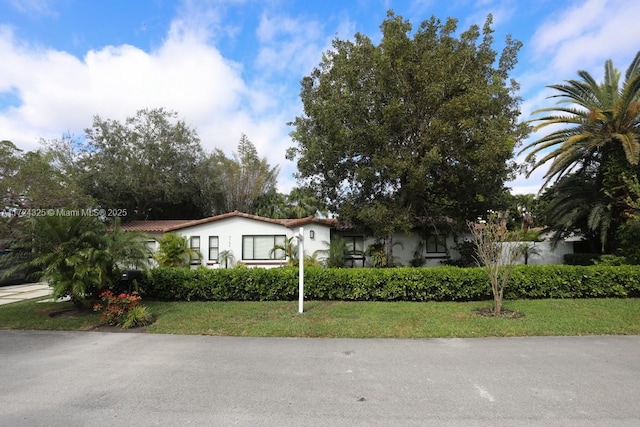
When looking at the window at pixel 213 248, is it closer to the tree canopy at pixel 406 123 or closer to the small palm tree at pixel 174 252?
the small palm tree at pixel 174 252

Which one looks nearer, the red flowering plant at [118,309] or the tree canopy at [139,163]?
the red flowering plant at [118,309]

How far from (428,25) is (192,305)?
39.6ft

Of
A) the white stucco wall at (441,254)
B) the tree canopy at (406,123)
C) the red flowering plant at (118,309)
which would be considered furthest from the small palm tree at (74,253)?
the white stucco wall at (441,254)

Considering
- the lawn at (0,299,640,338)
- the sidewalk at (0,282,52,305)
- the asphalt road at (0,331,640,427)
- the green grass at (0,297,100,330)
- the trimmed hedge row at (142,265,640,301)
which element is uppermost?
the trimmed hedge row at (142,265,640,301)

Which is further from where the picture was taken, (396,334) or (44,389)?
(396,334)

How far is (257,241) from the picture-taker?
18422mm

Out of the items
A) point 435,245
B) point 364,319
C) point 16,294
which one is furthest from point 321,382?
point 435,245

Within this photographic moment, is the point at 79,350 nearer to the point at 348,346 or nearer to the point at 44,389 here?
the point at 44,389

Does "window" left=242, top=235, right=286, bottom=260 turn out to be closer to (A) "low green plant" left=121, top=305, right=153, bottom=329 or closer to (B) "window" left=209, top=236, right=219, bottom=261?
(B) "window" left=209, top=236, right=219, bottom=261

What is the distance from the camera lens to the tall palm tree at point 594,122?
559 inches

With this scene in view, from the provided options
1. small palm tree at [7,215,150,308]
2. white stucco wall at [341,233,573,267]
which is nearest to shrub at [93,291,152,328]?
small palm tree at [7,215,150,308]

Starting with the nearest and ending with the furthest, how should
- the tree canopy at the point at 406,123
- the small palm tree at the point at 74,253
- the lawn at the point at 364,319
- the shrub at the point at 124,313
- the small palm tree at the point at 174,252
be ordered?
the lawn at the point at 364,319, the shrub at the point at 124,313, the small palm tree at the point at 74,253, the tree canopy at the point at 406,123, the small palm tree at the point at 174,252

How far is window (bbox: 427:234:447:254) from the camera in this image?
19.0m

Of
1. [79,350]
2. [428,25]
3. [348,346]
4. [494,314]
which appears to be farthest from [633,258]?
[79,350]
